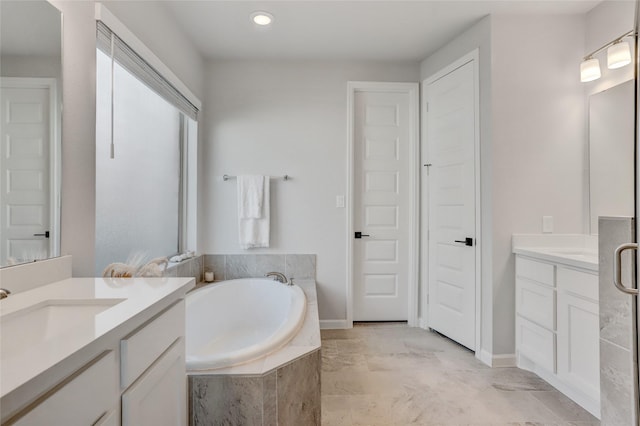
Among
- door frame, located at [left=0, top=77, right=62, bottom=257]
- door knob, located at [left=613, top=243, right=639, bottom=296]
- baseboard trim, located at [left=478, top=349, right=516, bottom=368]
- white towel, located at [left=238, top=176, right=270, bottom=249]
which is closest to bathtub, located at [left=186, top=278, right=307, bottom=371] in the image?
white towel, located at [left=238, top=176, right=270, bottom=249]

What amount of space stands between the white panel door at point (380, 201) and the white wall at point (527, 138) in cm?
90

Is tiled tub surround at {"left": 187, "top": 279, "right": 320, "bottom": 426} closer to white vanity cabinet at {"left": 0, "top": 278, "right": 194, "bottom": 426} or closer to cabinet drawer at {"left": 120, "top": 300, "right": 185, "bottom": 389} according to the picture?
white vanity cabinet at {"left": 0, "top": 278, "right": 194, "bottom": 426}

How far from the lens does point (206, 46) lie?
2748 mm

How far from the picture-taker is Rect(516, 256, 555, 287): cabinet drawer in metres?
2.00

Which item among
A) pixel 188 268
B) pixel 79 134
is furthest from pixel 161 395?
pixel 188 268

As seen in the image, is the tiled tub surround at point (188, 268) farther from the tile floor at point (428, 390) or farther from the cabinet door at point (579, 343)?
the cabinet door at point (579, 343)

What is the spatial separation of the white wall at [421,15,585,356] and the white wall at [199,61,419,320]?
116cm

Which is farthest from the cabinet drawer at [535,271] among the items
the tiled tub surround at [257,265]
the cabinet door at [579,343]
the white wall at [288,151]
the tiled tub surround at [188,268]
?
the tiled tub surround at [188,268]

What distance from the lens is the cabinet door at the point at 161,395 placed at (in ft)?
2.59

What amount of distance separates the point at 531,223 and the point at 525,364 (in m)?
0.98

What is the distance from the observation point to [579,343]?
5.88 feet

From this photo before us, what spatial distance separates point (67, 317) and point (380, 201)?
2591 mm

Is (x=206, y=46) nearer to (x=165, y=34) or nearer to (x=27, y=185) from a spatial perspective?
(x=165, y=34)

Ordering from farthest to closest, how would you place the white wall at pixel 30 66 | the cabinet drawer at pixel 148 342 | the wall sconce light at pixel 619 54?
the wall sconce light at pixel 619 54, the white wall at pixel 30 66, the cabinet drawer at pixel 148 342
